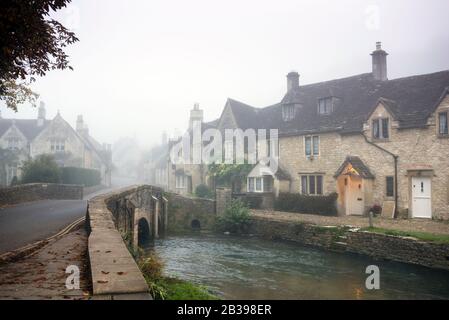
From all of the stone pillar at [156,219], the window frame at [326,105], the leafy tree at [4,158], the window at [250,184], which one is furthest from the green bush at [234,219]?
the leafy tree at [4,158]

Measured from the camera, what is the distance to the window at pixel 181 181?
44.0 m

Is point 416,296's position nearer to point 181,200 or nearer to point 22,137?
point 181,200

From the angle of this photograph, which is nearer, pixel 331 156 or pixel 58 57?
pixel 58 57

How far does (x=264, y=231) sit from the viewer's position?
79.5 ft

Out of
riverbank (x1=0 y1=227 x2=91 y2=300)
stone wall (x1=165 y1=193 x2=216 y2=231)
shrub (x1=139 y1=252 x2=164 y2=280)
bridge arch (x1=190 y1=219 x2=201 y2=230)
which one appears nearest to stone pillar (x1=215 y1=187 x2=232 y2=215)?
stone wall (x1=165 y1=193 x2=216 y2=231)

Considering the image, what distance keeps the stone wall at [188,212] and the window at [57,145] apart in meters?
29.8

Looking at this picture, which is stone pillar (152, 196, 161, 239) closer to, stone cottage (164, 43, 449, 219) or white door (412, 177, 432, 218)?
stone cottage (164, 43, 449, 219)

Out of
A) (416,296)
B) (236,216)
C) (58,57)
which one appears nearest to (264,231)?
(236,216)

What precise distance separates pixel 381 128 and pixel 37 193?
964 inches

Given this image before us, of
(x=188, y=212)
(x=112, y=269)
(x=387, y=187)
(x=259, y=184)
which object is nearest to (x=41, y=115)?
(x=188, y=212)

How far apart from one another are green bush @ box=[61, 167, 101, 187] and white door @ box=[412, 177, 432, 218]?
110ft

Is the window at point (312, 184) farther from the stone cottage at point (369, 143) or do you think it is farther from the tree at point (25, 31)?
the tree at point (25, 31)

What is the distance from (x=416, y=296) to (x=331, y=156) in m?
15.8

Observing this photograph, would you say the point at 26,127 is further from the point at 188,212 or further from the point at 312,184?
the point at 312,184
